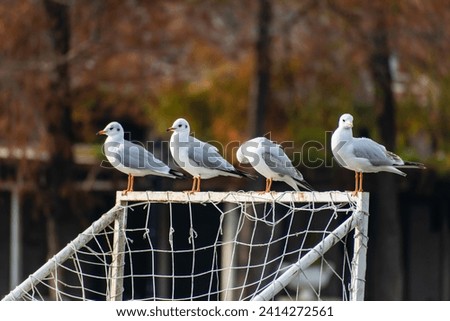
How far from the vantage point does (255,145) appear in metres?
8.62

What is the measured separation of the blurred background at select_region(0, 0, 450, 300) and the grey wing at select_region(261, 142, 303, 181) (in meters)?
6.84

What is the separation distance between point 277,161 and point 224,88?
8400 millimetres

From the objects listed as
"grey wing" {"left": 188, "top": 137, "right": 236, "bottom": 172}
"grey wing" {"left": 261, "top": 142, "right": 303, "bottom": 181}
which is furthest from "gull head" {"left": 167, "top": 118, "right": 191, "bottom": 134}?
"grey wing" {"left": 261, "top": 142, "right": 303, "bottom": 181}

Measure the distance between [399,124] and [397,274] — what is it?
2179 mm

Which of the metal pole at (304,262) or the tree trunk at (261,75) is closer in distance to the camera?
the metal pole at (304,262)

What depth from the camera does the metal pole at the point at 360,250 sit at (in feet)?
23.7

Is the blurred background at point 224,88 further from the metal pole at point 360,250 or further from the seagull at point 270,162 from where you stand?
the metal pole at point 360,250

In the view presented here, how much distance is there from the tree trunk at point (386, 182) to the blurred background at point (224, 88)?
2cm

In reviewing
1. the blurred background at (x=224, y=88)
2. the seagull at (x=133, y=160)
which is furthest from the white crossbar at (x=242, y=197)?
the blurred background at (x=224, y=88)

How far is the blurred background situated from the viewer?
16078 mm

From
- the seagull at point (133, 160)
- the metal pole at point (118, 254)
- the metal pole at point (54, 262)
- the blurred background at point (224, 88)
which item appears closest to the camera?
the metal pole at point (54, 262)

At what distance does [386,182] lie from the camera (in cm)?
1620
